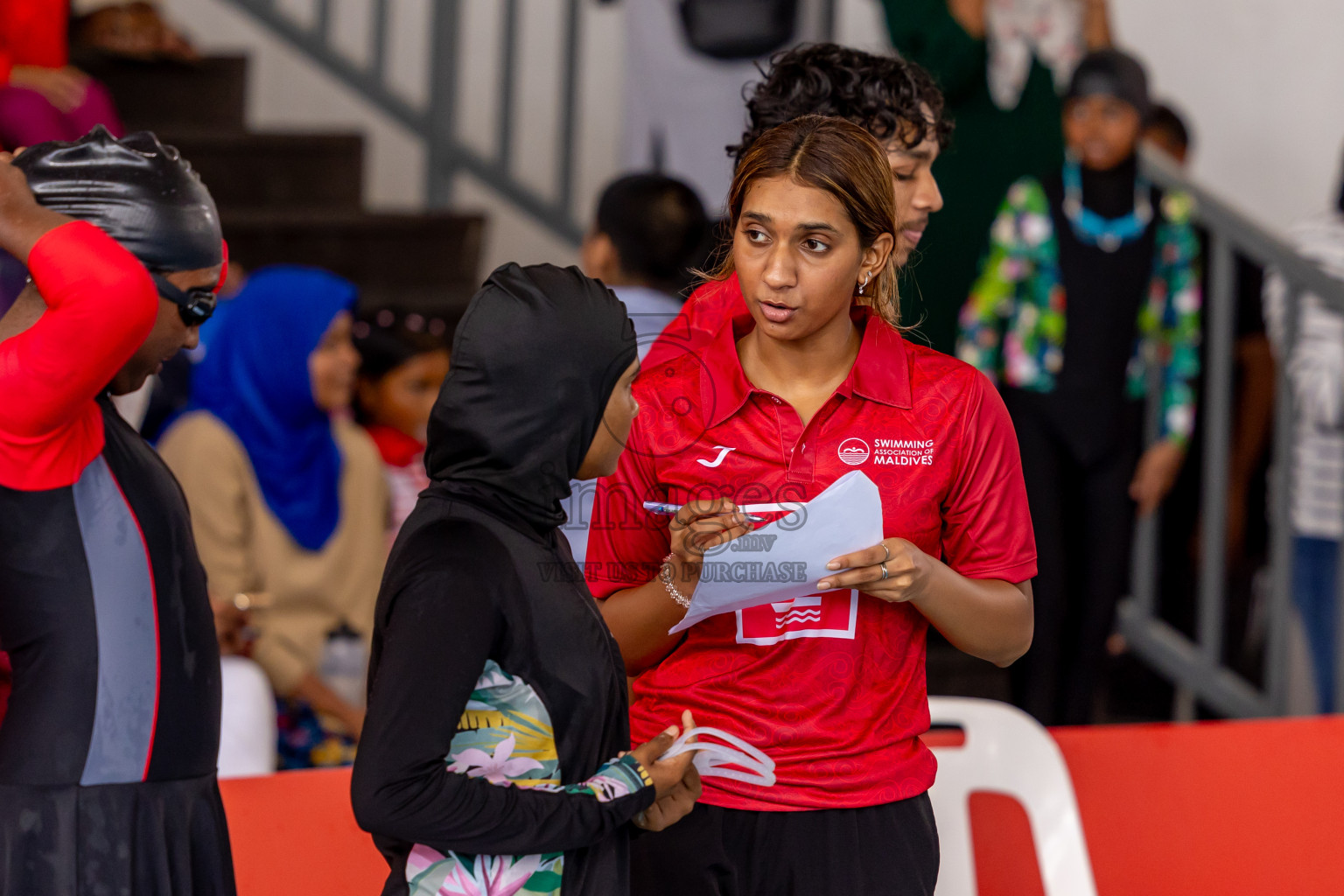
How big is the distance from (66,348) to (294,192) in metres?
3.67

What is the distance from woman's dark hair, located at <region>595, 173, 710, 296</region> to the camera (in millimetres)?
2787

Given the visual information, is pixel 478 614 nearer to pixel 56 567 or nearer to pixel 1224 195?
pixel 56 567

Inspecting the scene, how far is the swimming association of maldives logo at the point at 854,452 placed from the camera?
1527 millimetres

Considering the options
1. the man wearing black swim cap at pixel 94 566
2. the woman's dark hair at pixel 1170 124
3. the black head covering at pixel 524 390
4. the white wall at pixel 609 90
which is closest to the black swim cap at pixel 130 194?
the man wearing black swim cap at pixel 94 566

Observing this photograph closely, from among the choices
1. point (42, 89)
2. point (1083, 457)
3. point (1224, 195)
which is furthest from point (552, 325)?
point (1224, 195)

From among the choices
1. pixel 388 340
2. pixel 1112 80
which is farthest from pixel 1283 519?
pixel 388 340

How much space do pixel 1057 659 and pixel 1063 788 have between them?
1.09 m

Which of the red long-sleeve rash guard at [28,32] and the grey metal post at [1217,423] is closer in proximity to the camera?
the grey metal post at [1217,423]

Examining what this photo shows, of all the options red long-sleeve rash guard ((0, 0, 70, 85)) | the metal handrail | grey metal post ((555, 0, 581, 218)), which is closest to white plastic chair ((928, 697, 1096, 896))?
the metal handrail

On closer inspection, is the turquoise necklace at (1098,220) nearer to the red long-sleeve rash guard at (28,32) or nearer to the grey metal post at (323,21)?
the red long-sleeve rash guard at (28,32)

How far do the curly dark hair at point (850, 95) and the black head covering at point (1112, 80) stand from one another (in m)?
1.71

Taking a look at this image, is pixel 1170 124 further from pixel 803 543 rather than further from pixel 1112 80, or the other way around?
pixel 803 543

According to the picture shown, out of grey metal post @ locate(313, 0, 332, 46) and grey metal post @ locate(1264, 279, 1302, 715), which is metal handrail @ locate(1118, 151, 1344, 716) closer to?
grey metal post @ locate(1264, 279, 1302, 715)

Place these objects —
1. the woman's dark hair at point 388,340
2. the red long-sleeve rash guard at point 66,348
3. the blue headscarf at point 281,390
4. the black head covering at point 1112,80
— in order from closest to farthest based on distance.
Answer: the red long-sleeve rash guard at point 66,348 → the blue headscarf at point 281,390 → the black head covering at point 1112,80 → the woman's dark hair at point 388,340
